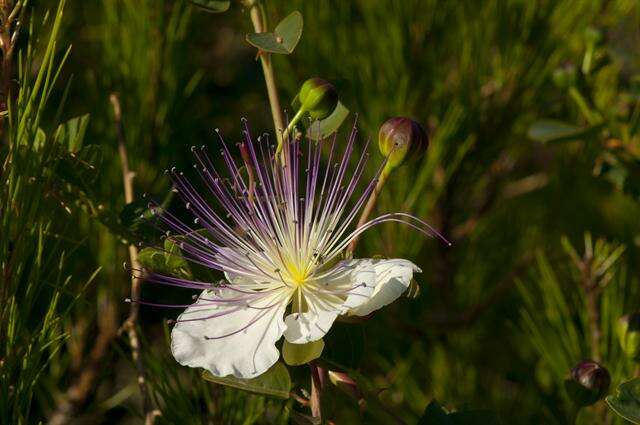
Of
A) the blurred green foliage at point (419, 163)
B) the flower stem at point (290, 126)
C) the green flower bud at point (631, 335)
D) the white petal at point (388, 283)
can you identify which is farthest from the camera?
the blurred green foliage at point (419, 163)

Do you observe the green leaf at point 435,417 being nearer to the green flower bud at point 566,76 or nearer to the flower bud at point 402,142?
the flower bud at point 402,142

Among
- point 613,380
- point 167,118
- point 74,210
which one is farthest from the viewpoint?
point 167,118

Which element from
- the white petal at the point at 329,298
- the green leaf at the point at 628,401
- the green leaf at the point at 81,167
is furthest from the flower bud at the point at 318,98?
the green leaf at the point at 628,401

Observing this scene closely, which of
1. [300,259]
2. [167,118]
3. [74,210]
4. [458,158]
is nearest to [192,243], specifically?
[300,259]

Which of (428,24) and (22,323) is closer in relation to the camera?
(22,323)

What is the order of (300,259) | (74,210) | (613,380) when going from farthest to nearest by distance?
(613,380)
(74,210)
(300,259)

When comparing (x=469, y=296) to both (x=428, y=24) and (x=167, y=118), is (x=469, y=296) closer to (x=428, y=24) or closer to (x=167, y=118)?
(x=428, y=24)

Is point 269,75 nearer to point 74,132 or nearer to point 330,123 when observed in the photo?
point 330,123
